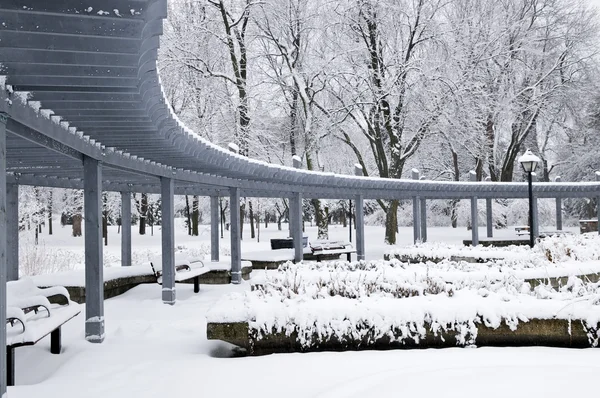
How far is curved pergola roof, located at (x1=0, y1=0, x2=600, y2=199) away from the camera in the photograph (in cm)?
319

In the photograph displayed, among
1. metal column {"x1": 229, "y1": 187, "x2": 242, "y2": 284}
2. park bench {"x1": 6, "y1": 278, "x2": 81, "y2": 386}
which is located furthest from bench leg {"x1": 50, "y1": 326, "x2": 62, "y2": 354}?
metal column {"x1": 229, "y1": 187, "x2": 242, "y2": 284}

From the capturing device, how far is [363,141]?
3228 cm

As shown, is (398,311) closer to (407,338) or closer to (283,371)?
(407,338)

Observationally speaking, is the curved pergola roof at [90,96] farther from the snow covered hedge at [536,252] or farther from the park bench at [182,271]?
the snow covered hedge at [536,252]

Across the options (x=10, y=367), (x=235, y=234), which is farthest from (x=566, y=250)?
(x=10, y=367)

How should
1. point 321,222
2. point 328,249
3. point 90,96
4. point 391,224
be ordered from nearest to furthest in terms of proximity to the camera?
1. point 90,96
2. point 328,249
3. point 321,222
4. point 391,224

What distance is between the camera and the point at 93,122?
5820 millimetres

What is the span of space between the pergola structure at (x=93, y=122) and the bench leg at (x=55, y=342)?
612mm

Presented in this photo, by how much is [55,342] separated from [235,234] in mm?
6741

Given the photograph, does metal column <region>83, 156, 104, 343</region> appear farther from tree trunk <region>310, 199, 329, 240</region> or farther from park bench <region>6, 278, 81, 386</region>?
tree trunk <region>310, 199, 329, 240</region>

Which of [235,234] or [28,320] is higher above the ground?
[235,234]

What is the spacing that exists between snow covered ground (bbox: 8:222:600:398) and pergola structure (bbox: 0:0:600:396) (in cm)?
83

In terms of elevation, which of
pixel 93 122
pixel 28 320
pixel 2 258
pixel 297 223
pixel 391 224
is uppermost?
pixel 93 122

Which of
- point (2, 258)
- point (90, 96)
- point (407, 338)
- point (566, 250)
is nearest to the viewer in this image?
point (2, 258)
